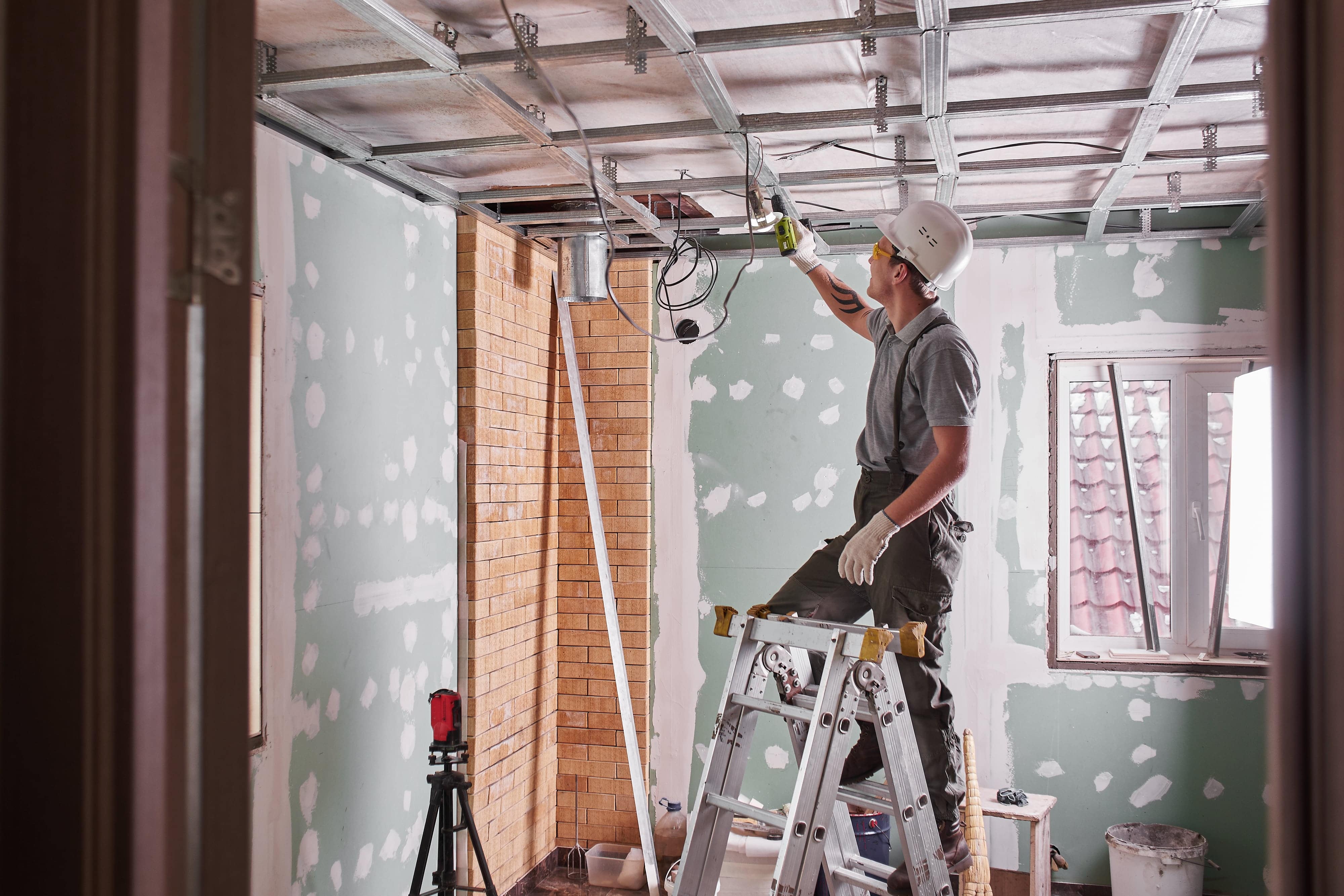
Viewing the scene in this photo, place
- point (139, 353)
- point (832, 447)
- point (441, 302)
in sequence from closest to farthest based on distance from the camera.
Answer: point (139, 353), point (441, 302), point (832, 447)

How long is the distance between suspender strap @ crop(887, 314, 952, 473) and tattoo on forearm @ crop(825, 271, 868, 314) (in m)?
0.66

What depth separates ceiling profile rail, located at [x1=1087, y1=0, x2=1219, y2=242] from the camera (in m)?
2.03

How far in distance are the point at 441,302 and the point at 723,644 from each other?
194 cm

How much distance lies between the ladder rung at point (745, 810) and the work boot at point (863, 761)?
0.22 metres

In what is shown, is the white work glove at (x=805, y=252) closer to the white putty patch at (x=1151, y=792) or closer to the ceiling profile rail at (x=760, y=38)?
the ceiling profile rail at (x=760, y=38)

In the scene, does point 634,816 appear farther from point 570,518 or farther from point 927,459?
point 927,459

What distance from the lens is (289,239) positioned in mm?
2574

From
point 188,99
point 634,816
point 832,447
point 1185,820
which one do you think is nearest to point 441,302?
point 832,447

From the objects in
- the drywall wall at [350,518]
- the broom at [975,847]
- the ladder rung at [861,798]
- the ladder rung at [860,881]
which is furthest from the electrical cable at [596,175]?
the broom at [975,847]

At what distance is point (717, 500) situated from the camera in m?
4.23

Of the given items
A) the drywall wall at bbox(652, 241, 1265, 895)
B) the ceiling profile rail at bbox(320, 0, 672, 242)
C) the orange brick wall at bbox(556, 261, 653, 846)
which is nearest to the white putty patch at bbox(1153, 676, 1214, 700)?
the drywall wall at bbox(652, 241, 1265, 895)

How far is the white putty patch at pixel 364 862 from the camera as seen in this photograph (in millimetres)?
2932

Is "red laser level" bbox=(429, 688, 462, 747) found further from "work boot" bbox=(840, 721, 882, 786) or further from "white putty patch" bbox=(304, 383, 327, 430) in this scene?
"work boot" bbox=(840, 721, 882, 786)

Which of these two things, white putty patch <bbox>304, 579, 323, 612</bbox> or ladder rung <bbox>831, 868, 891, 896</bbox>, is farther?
white putty patch <bbox>304, 579, 323, 612</bbox>
